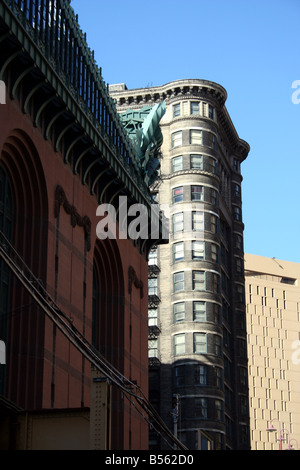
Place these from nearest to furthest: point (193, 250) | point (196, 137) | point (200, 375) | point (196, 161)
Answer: point (200, 375) < point (193, 250) < point (196, 161) < point (196, 137)

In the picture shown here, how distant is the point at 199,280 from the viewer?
3644 inches

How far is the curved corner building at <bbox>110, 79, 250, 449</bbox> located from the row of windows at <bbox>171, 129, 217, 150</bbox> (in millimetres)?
108

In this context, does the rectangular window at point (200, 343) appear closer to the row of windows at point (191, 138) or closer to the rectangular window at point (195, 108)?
the row of windows at point (191, 138)

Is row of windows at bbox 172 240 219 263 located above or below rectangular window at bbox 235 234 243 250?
below

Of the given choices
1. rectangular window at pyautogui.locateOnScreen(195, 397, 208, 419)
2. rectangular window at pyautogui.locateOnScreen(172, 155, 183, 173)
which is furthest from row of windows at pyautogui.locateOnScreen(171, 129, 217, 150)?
rectangular window at pyautogui.locateOnScreen(195, 397, 208, 419)

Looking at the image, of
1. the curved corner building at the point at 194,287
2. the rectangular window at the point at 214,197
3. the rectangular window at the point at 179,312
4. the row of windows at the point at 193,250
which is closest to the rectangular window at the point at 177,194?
the curved corner building at the point at 194,287

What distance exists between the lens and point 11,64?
40750mm

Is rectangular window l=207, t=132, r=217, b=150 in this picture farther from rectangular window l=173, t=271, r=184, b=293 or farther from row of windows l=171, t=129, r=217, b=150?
rectangular window l=173, t=271, r=184, b=293

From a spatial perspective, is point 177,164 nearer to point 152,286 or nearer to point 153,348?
point 152,286

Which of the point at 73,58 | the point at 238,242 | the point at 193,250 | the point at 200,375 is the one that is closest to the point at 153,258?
the point at 193,250

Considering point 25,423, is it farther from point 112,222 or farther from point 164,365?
point 164,365

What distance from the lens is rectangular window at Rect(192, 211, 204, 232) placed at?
308 ft

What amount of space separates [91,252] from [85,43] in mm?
12050

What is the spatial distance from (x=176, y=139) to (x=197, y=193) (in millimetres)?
6676
